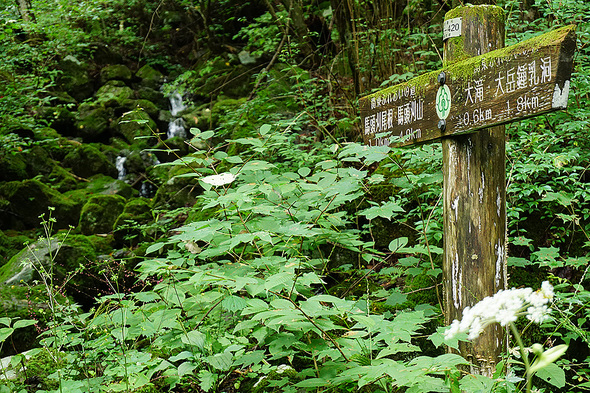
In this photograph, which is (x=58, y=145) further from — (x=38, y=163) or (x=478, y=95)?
(x=478, y=95)

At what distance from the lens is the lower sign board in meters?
1.48

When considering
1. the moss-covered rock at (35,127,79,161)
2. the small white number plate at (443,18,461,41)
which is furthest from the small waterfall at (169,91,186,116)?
the small white number plate at (443,18,461,41)

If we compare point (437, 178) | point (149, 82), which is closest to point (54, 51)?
point (149, 82)

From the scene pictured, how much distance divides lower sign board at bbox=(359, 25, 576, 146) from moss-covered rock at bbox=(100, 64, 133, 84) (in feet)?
A: 34.2

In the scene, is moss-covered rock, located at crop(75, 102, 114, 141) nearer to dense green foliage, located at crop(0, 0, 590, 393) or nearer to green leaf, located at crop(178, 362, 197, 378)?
dense green foliage, located at crop(0, 0, 590, 393)

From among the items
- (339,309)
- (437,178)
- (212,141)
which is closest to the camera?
(339,309)

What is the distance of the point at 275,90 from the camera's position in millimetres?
6066

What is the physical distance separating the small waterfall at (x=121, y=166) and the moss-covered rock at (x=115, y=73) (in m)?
3.18

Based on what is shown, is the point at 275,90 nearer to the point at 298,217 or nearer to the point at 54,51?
the point at 298,217

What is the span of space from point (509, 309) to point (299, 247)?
1.54 meters

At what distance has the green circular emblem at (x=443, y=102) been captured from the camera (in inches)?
75.7

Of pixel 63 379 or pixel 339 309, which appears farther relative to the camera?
pixel 63 379

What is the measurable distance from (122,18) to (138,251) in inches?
361

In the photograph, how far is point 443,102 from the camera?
6.40 ft
